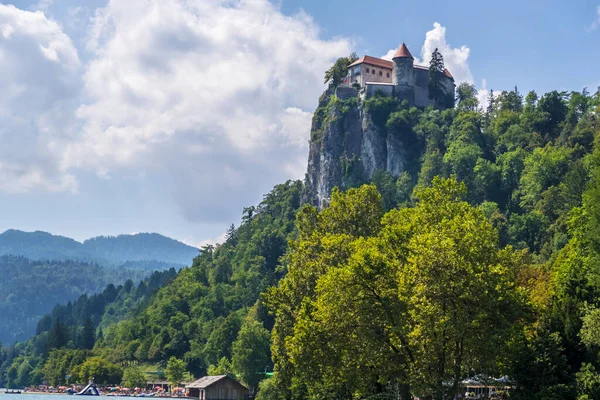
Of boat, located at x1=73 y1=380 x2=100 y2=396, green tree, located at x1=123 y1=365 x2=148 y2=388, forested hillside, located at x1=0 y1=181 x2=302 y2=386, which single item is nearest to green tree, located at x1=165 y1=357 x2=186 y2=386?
forested hillside, located at x1=0 y1=181 x2=302 y2=386

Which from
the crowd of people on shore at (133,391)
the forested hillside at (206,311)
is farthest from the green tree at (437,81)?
the crowd of people on shore at (133,391)

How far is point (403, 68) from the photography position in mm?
165250

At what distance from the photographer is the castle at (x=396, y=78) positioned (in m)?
165

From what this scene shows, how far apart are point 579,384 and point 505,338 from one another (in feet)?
23.4

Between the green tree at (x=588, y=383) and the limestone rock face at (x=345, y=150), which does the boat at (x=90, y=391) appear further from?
the green tree at (x=588, y=383)

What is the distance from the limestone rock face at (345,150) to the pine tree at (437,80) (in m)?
15.5

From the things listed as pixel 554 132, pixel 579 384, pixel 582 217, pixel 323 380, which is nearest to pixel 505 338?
pixel 579 384

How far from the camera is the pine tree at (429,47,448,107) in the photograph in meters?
166

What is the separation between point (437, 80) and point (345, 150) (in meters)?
25.1

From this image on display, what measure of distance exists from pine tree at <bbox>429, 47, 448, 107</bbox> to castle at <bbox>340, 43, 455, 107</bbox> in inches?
41.9

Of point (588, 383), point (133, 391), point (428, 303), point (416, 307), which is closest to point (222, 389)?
point (133, 391)

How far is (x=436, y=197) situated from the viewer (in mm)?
51531

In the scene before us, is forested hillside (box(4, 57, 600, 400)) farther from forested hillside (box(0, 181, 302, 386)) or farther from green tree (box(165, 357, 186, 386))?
forested hillside (box(0, 181, 302, 386))

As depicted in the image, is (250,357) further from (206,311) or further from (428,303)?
(428,303)
